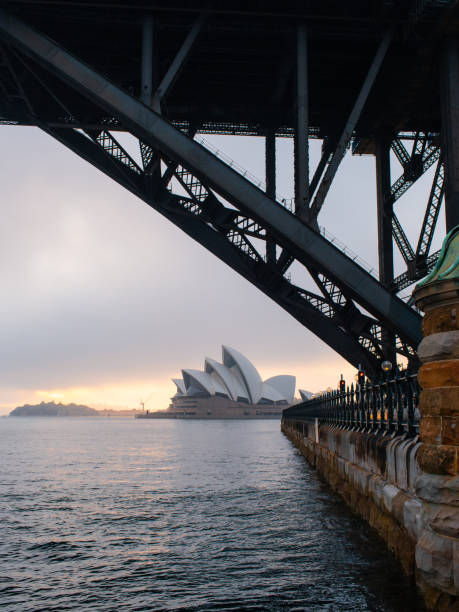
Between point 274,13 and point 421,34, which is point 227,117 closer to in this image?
point 274,13

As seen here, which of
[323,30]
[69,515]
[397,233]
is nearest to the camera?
[69,515]

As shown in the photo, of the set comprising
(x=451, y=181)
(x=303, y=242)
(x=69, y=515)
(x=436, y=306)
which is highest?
(x=451, y=181)

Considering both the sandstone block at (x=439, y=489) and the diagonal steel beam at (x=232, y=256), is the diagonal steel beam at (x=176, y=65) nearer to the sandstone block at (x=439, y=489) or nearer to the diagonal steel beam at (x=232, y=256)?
the diagonal steel beam at (x=232, y=256)

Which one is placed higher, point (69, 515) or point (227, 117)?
point (227, 117)

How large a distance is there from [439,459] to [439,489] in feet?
0.99

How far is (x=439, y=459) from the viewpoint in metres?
6.42

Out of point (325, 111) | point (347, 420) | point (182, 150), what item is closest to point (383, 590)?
point (347, 420)

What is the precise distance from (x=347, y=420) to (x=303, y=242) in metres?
4.92

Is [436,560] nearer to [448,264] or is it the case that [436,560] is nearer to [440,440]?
[440,440]

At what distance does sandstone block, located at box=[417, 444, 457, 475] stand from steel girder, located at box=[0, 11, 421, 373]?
936 centimetres

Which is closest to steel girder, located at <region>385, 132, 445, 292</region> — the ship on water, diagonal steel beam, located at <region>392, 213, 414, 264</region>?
diagonal steel beam, located at <region>392, 213, 414, 264</region>

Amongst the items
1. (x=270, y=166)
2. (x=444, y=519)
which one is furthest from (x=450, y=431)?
(x=270, y=166)

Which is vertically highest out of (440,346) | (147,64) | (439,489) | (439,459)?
(147,64)

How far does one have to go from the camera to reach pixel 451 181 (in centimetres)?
1612
